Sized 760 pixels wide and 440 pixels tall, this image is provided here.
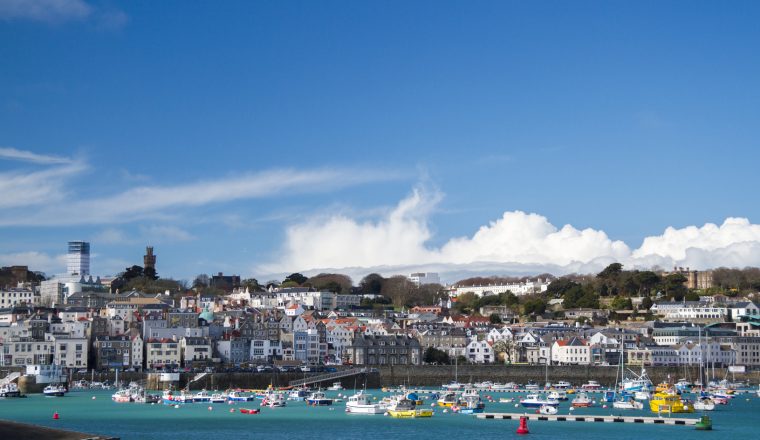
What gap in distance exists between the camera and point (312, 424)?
59094mm

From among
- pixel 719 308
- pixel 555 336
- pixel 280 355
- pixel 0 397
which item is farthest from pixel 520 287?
pixel 0 397

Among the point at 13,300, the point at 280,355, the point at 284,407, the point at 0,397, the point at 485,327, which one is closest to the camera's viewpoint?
the point at 284,407

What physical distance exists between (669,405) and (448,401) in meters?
13.7

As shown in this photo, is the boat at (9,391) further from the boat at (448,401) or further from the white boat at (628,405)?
the white boat at (628,405)

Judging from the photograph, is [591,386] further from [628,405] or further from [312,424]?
→ [312,424]

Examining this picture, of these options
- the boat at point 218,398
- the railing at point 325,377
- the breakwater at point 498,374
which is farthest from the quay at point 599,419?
the breakwater at point 498,374

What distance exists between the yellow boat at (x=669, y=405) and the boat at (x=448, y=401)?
11348mm

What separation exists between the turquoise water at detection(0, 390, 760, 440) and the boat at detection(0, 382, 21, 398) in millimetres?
11639

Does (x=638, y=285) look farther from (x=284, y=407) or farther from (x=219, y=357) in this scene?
(x=284, y=407)

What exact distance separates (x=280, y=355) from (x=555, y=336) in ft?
86.8

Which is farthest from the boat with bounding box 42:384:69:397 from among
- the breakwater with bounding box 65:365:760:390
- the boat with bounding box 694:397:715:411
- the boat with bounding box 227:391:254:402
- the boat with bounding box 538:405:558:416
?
the boat with bounding box 694:397:715:411

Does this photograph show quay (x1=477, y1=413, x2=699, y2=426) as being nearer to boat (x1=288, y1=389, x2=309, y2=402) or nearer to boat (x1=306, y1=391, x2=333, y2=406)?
boat (x1=306, y1=391, x2=333, y2=406)

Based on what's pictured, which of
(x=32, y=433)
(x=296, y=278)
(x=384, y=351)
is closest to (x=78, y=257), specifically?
(x=296, y=278)

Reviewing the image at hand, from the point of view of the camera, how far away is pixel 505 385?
317 ft
